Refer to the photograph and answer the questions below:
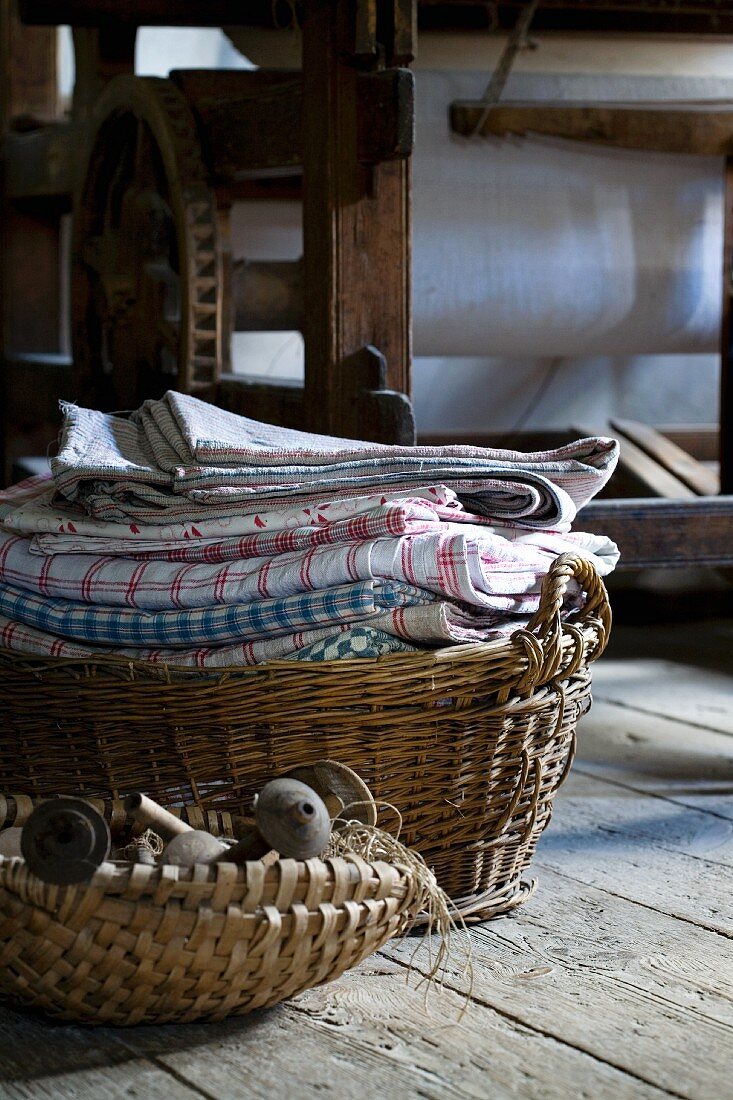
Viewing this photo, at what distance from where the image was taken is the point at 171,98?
6.03ft

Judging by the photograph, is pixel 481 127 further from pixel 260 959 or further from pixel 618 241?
pixel 260 959

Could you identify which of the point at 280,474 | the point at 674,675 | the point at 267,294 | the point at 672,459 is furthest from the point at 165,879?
the point at 672,459

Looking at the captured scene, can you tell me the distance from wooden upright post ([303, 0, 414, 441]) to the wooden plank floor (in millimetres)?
547

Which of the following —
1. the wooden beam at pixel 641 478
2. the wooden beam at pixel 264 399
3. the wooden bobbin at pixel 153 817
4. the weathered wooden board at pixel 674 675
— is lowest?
the weathered wooden board at pixel 674 675

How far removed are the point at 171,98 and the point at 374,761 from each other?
111cm

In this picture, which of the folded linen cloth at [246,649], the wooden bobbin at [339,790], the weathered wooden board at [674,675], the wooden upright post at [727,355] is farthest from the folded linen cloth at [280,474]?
the wooden upright post at [727,355]

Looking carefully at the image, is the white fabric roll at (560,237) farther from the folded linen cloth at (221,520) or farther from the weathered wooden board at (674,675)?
the folded linen cloth at (221,520)

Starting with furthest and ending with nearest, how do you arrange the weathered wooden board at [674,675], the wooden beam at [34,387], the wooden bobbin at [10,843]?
1. the wooden beam at [34,387]
2. the weathered wooden board at [674,675]
3. the wooden bobbin at [10,843]

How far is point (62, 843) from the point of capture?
33.3 inches

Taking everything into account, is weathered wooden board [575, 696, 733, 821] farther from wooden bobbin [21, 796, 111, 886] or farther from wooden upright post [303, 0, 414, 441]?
wooden bobbin [21, 796, 111, 886]

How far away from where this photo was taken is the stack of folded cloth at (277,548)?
3.43 feet

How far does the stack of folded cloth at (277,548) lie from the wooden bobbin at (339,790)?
9cm

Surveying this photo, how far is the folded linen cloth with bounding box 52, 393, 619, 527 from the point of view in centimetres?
110

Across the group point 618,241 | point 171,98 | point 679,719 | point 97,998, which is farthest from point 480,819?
point 618,241
